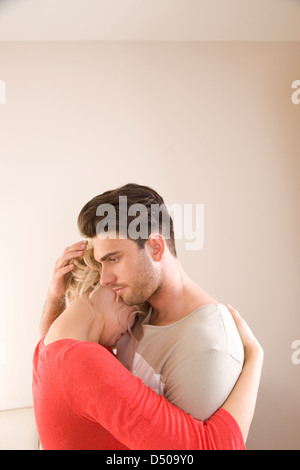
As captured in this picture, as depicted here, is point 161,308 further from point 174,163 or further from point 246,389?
point 174,163

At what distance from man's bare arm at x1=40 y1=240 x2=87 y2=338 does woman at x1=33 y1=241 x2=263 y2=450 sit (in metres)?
0.09

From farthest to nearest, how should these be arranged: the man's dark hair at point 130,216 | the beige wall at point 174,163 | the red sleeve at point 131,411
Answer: the beige wall at point 174,163 < the man's dark hair at point 130,216 < the red sleeve at point 131,411

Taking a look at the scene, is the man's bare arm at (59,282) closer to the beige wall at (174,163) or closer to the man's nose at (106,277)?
the man's nose at (106,277)

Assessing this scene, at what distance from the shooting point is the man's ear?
987mm

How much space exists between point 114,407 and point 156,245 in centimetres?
37

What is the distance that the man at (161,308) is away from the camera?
86 centimetres

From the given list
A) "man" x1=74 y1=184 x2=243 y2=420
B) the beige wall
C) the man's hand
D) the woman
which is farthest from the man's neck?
the beige wall

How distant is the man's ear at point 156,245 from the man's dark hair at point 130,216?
0.01 metres

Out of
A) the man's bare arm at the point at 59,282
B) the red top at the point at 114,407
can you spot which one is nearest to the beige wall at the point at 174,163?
the man's bare arm at the point at 59,282

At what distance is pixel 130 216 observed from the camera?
37.4 inches

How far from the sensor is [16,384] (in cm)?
151

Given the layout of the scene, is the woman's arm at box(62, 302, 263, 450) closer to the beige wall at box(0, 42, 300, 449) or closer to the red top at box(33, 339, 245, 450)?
the red top at box(33, 339, 245, 450)
